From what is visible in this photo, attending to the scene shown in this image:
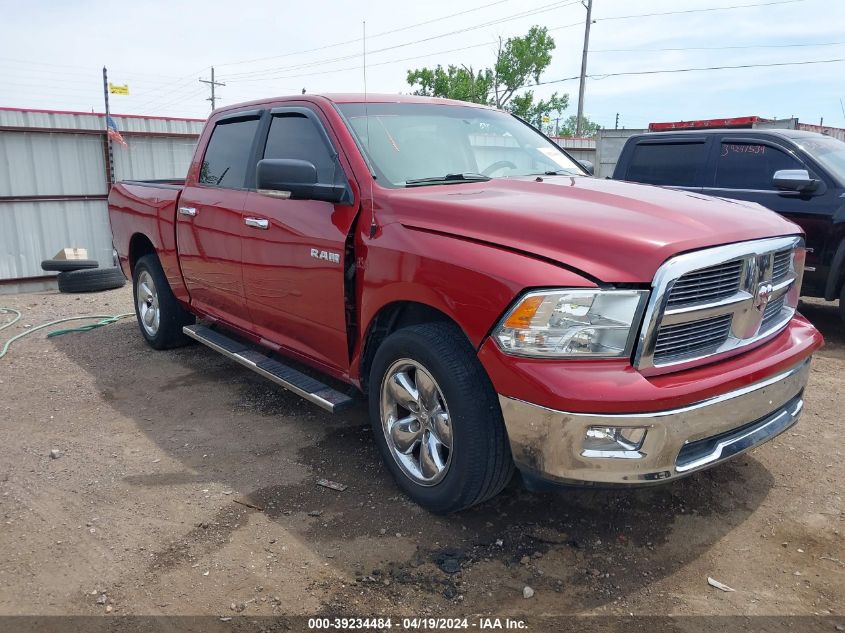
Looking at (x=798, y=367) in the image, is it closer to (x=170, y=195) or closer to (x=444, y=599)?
(x=444, y=599)

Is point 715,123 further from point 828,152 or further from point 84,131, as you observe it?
point 84,131

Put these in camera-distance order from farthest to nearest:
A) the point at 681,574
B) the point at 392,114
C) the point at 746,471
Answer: the point at 392,114
the point at 746,471
the point at 681,574

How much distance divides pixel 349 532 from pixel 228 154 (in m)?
2.96

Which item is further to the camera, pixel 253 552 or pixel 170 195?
pixel 170 195

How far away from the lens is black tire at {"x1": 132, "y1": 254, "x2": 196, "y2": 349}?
A: 227 inches

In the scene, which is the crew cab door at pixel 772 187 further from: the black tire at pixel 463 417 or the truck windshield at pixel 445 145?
the black tire at pixel 463 417

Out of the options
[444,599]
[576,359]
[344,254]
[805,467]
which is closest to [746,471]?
[805,467]

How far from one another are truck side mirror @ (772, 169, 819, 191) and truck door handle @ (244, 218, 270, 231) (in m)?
4.90

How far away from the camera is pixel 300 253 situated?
12.4ft

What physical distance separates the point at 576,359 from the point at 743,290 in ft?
2.79

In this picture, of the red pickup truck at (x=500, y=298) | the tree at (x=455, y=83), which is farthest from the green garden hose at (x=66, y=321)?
the tree at (x=455, y=83)

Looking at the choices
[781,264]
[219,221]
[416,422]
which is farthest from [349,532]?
[219,221]

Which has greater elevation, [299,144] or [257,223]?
[299,144]

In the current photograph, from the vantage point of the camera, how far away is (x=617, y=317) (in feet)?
8.20
